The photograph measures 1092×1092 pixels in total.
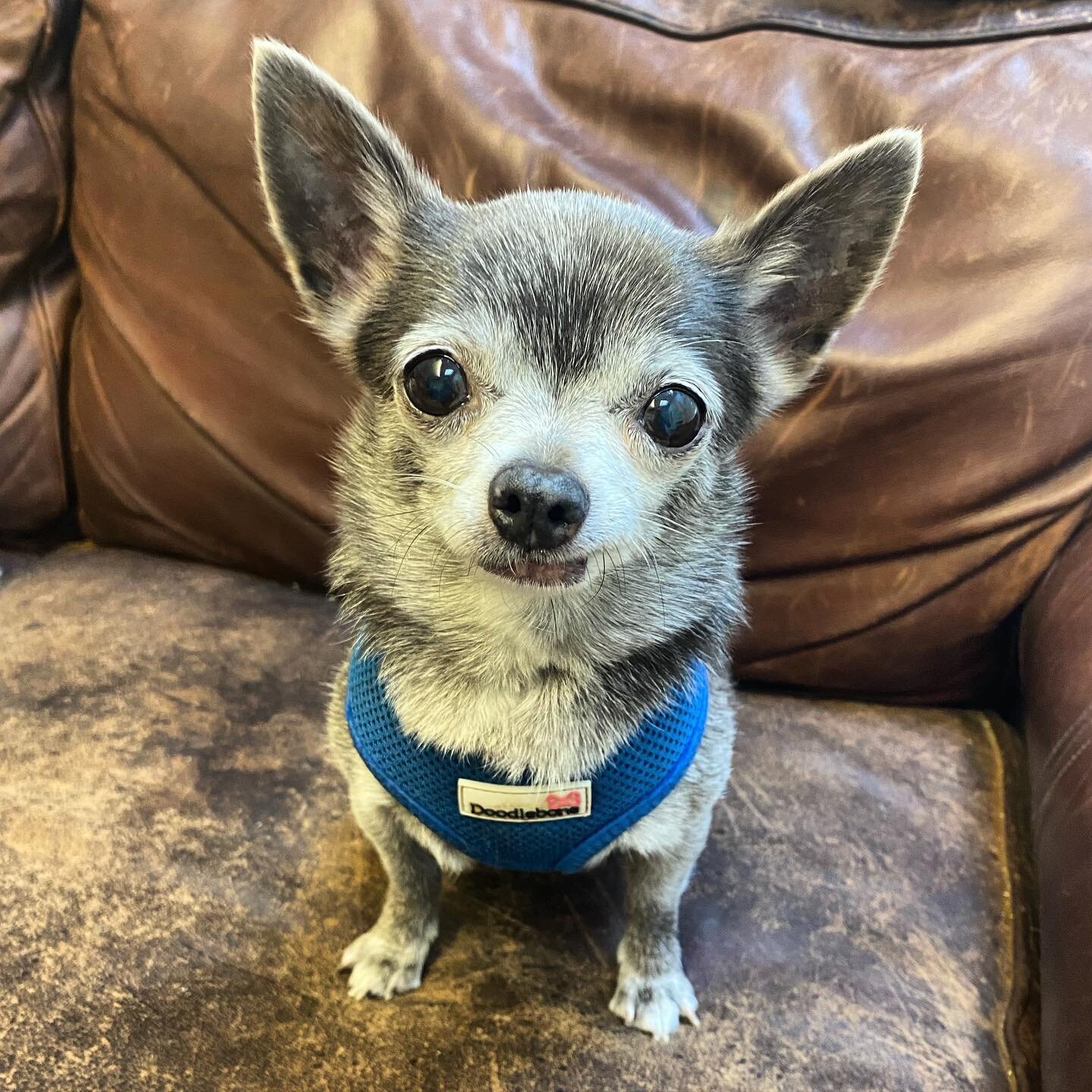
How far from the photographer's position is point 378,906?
4.56ft

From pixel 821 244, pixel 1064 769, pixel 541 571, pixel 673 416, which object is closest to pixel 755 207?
pixel 821 244

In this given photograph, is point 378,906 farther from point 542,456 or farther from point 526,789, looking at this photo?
point 542,456

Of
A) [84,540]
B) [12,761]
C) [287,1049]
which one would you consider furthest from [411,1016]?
[84,540]

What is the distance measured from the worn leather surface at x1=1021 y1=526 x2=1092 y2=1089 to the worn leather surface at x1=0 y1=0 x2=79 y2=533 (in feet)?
6.82

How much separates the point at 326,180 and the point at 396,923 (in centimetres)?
106

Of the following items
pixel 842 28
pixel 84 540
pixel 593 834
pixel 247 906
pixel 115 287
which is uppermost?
pixel 842 28

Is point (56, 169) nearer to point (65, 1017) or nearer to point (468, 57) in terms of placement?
point (468, 57)

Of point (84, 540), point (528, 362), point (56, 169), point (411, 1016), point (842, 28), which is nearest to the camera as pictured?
point (528, 362)

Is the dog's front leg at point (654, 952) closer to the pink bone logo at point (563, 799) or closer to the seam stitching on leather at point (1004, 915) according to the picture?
the pink bone logo at point (563, 799)

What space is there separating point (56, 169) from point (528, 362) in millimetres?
1414

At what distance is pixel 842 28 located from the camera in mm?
1611

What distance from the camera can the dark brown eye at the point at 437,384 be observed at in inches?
43.1

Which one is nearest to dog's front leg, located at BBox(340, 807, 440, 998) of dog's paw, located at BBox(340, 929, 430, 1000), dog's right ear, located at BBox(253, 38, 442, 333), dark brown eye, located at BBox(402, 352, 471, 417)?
dog's paw, located at BBox(340, 929, 430, 1000)

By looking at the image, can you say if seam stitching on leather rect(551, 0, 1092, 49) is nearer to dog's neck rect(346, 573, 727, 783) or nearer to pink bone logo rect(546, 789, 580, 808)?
dog's neck rect(346, 573, 727, 783)
